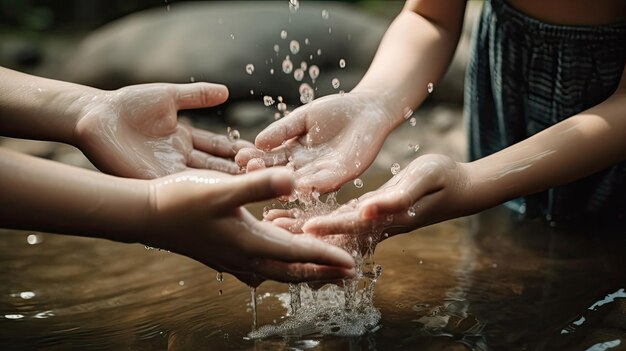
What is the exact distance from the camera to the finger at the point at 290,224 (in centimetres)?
185

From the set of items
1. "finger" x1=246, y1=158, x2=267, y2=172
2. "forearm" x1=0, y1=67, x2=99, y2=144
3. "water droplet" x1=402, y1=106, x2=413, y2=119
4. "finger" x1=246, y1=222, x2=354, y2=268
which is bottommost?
"finger" x1=246, y1=222, x2=354, y2=268

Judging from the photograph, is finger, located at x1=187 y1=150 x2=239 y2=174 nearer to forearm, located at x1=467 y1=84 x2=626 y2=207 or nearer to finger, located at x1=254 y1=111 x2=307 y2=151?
finger, located at x1=254 y1=111 x2=307 y2=151

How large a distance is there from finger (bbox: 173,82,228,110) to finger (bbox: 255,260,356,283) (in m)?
0.77

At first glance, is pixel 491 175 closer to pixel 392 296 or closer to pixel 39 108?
pixel 392 296

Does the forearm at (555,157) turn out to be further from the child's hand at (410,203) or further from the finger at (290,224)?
the finger at (290,224)

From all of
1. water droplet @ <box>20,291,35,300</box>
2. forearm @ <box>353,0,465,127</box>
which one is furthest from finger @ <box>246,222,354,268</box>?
water droplet @ <box>20,291,35,300</box>

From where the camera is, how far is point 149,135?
7.32 feet

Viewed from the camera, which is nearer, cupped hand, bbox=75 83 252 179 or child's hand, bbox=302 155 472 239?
child's hand, bbox=302 155 472 239

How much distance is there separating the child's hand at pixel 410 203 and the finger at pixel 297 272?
0.30 ft

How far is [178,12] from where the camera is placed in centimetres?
619

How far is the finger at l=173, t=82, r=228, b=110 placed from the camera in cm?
227

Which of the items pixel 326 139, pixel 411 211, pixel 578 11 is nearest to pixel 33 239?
pixel 326 139

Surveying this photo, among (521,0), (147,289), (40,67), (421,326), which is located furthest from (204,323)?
(40,67)

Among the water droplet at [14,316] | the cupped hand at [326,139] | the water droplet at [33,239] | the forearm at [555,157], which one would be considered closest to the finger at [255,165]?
the cupped hand at [326,139]
